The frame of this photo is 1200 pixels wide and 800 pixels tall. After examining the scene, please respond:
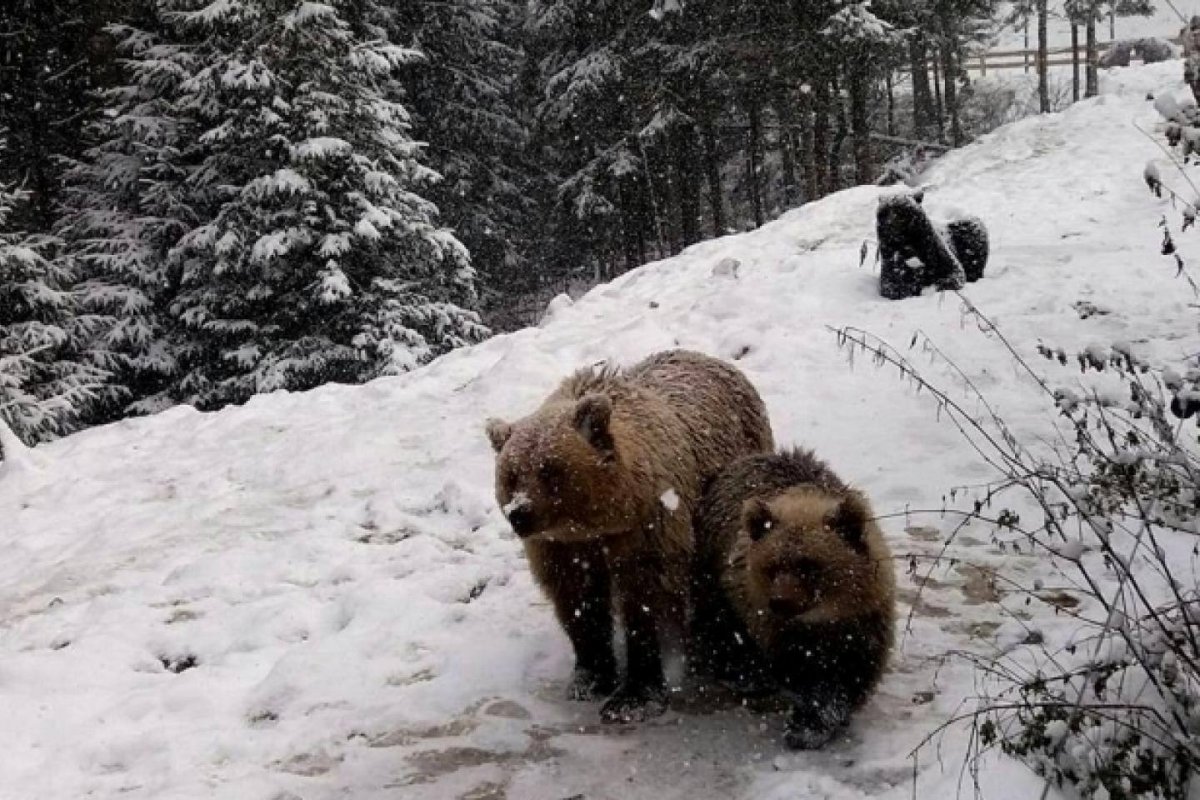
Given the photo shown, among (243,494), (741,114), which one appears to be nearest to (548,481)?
(243,494)

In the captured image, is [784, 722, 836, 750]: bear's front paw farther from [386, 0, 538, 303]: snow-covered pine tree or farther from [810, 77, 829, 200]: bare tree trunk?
[386, 0, 538, 303]: snow-covered pine tree

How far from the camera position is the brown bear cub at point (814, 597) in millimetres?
3771

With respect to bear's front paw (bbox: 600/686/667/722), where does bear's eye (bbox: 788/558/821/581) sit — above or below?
above

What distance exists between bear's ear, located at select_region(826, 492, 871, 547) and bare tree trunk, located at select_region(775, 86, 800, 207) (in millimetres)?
19660

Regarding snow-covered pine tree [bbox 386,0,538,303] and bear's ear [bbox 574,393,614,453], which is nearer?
bear's ear [bbox 574,393,614,453]

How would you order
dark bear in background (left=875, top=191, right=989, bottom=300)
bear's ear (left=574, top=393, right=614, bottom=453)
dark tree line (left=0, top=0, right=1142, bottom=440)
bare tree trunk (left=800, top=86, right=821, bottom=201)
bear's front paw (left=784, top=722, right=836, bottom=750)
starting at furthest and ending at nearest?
1. bare tree trunk (left=800, top=86, right=821, bottom=201)
2. dark tree line (left=0, top=0, right=1142, bottom=440)
3. dark bear in background (left=875, top=191, right=989, bottom=300)
4. bear's ear (left=574, top=393, right=614, bottom=453)
5. bear's front paw (left=784, top=722, right=836, bottom=750)

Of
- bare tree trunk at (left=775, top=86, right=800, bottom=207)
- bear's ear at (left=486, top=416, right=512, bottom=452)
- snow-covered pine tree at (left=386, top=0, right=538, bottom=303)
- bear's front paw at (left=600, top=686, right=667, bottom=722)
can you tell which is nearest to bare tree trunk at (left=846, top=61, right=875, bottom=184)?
bare tree trunk at (left=775, top=86, right=800, bottom=207)

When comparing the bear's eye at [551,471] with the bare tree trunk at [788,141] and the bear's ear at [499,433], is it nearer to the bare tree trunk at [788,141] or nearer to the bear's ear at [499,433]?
the bear's ear at [499,433]

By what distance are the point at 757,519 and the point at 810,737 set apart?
2.91ft

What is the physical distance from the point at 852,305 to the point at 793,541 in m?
7.02

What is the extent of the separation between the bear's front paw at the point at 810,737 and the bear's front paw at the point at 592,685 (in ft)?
3.15

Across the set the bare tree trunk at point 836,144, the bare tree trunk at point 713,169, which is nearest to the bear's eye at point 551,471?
the bare tree trunk at point 836,144

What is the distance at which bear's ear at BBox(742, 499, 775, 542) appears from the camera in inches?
156

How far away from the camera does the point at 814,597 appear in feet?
12.3
